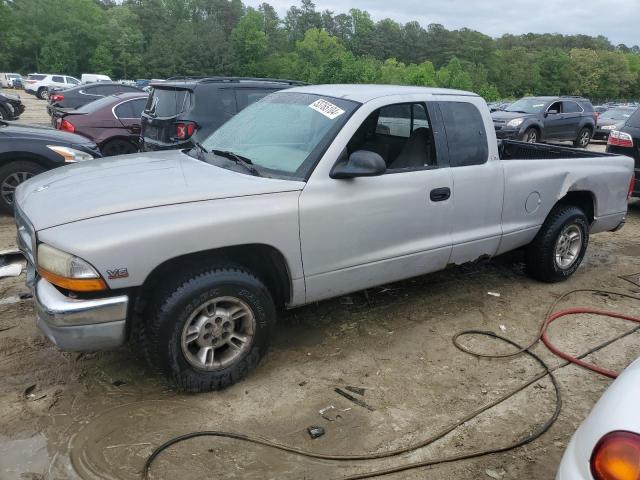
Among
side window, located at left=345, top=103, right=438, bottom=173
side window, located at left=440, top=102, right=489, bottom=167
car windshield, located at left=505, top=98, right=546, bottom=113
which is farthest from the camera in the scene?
car windshield, located at left=505, top=98, right=546, bottom=113

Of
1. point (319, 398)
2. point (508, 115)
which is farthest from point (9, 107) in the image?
point (319, 398)

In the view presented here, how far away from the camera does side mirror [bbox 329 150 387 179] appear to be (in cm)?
338

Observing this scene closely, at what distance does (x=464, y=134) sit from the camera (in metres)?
4.29

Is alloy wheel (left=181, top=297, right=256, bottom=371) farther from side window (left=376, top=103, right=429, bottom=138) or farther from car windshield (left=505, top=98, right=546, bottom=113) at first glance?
car windshield (left=505, top=98, right=546, bottom=113)

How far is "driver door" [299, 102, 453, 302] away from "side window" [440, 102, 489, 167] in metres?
0.09

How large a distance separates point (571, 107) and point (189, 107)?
1399cm

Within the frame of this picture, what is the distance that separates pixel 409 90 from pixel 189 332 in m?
2.49

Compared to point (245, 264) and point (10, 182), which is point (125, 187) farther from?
point (10, 182)

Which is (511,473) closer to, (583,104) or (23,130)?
(23,130)

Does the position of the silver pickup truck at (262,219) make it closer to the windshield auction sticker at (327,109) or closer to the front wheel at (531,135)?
the windshield auction sticker at (327,109)

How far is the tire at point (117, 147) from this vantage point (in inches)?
386

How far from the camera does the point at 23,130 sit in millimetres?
6875

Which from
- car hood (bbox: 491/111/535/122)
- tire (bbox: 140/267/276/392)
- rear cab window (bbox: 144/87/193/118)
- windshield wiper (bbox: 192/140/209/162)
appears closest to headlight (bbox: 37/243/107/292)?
tire (bbox: 140/267/276/392)

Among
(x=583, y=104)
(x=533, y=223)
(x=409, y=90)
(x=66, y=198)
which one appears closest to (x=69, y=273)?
(x=66, y=198)
